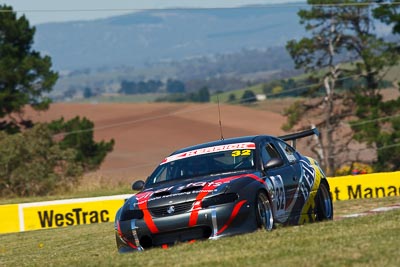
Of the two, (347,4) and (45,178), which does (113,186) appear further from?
(347,4)

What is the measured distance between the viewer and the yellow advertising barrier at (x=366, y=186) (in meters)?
25.9

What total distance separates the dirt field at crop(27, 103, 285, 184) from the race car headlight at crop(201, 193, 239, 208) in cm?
7157

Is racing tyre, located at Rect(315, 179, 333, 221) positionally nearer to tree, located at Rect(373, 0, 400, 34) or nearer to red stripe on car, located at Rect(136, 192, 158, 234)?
red stripe on car, located at Rect(136, 192, 158, 234)

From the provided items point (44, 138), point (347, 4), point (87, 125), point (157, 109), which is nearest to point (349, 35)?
point (347, 4)

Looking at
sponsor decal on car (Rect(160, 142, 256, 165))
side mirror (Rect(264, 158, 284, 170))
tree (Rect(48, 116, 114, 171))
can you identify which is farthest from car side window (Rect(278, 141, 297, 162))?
tree (Rect(48, 116, 114, 171))

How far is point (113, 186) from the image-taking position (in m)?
40.6

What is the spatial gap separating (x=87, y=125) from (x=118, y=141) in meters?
29.6

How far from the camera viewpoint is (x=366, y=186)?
26.2 meters

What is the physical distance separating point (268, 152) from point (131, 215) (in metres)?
2.36

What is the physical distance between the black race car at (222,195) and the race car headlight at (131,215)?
1cm

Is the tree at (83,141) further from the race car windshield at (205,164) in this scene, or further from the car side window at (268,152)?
the race car windshield at (205,164)

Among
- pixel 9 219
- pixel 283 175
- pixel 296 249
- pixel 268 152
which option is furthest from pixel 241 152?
pixel 9 219

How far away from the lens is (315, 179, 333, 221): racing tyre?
14469 mm

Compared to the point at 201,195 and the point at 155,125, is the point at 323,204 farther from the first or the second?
the point at 155,125
